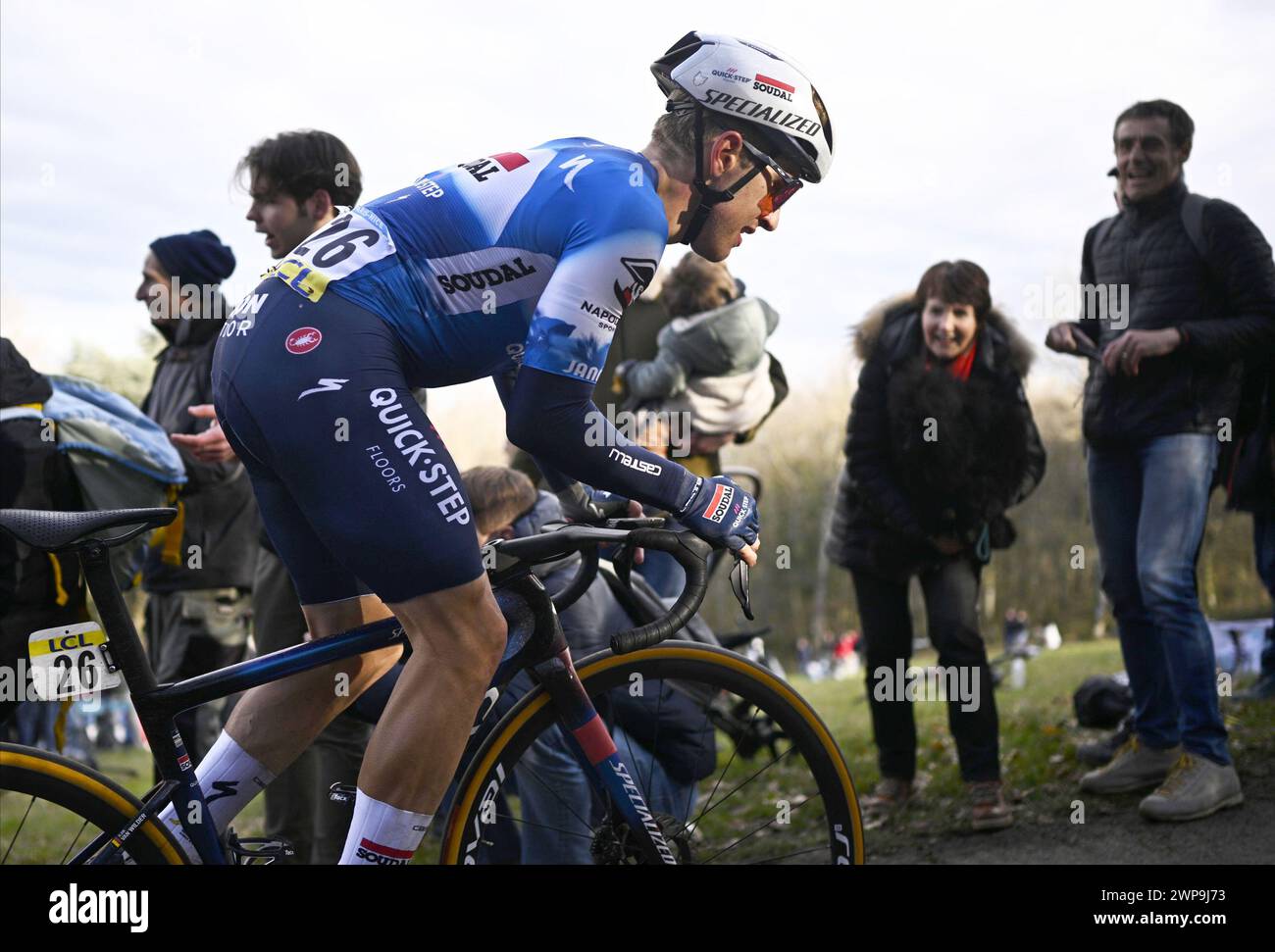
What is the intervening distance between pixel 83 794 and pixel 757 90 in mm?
2119

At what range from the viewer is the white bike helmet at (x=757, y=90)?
2.91 metres

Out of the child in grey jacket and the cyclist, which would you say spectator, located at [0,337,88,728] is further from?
the child in grey jacket

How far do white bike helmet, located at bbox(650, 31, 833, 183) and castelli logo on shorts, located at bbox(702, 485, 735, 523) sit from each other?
79 centimetres

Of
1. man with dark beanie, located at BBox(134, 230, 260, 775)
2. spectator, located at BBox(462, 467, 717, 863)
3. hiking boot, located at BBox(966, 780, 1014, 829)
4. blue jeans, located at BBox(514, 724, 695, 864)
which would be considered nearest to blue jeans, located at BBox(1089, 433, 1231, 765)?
hiking boot, located at BBox(966, 780, 1014, 829)

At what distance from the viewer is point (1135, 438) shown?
4.90 m

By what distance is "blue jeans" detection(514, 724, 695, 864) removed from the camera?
136 inches

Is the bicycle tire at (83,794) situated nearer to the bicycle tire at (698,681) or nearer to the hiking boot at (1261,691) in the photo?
the bicycle tire at (698,681)

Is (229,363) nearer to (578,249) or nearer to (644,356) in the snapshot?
(578,249)

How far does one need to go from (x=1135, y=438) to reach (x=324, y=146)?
3.17 meters

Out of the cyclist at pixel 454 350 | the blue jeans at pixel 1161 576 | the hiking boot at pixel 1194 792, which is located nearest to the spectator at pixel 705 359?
the blue jeans at pixel 1161 576

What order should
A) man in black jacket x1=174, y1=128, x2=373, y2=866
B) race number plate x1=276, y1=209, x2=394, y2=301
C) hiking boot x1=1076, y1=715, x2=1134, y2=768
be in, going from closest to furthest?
1. race number plate x1=276, y1=209, x2=394, y2=301
2. man in black jacket x1=174, y1=128, x2=373, y2=866
3. hiking boot x1=1076, y1=715, x2=1134, y2=768

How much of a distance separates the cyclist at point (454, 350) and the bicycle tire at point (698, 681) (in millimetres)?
241
